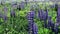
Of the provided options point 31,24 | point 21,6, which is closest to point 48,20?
point 31,24

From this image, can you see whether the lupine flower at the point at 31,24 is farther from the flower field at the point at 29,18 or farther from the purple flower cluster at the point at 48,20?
the purple flower cluster at the point at 48,20

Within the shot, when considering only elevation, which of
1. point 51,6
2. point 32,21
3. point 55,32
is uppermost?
point 51,6

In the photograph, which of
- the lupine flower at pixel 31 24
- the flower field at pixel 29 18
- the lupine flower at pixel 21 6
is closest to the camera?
the lupine flower at pixel 31 24

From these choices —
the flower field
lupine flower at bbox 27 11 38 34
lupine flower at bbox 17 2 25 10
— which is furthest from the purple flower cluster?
lupine flower at bbox 17 2 25 10

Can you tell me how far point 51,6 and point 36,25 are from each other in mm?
367

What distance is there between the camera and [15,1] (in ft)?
8.61

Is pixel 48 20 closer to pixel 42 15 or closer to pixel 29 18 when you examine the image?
pixel 42 15

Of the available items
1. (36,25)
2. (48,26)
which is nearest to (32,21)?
(36,25)

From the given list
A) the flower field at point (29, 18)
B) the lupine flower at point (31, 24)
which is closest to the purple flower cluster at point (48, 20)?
the flower field at point (29, 18)

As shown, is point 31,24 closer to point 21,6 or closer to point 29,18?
point 29,18

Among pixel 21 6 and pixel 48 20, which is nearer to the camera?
pixel 48 20

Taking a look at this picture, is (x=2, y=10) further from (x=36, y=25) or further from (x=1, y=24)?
(x=36, y=25)

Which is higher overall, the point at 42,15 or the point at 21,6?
the point at 21,6

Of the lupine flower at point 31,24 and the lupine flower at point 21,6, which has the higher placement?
the lupine flower at point 21,6
